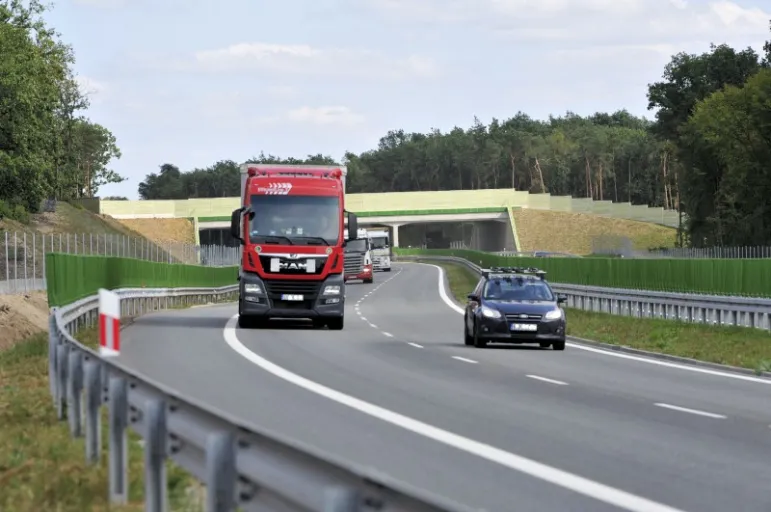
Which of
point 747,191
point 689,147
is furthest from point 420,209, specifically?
point 747,191

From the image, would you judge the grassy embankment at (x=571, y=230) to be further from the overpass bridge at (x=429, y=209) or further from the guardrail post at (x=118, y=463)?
the guardrail post at (x=118, y=463)

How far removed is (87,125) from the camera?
141 metres

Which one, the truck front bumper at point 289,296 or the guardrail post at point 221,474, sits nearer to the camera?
the guardrail post at point 221,474

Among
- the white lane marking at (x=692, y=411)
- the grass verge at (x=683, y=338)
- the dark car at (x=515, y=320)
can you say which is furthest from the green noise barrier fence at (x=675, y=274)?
the white lane marking at (x=692, y=411)

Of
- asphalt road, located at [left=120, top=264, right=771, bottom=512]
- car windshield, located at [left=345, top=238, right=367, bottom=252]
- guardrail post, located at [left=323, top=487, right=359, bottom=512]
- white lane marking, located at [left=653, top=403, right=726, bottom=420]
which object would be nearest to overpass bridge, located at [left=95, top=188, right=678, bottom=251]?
car windshield, located at [left=345, top=238, right=367, bottom=252]

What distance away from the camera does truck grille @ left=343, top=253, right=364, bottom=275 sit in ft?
278

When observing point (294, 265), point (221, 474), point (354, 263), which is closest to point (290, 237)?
point (294, 265)

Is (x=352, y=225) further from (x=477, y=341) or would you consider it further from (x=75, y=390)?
(x=75, y=390)

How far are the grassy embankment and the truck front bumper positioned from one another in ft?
357

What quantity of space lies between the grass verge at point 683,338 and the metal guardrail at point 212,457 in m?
15.0

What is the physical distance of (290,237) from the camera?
1292 inches

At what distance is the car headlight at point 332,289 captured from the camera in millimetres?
33500

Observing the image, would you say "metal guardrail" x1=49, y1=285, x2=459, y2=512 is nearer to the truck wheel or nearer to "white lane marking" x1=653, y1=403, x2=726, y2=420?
"white lane marking" x1=653, y1=403, x2=726, y2=420

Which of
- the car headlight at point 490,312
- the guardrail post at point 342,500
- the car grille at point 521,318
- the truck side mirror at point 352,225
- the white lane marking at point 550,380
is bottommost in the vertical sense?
the white lane marking at point 550,380
